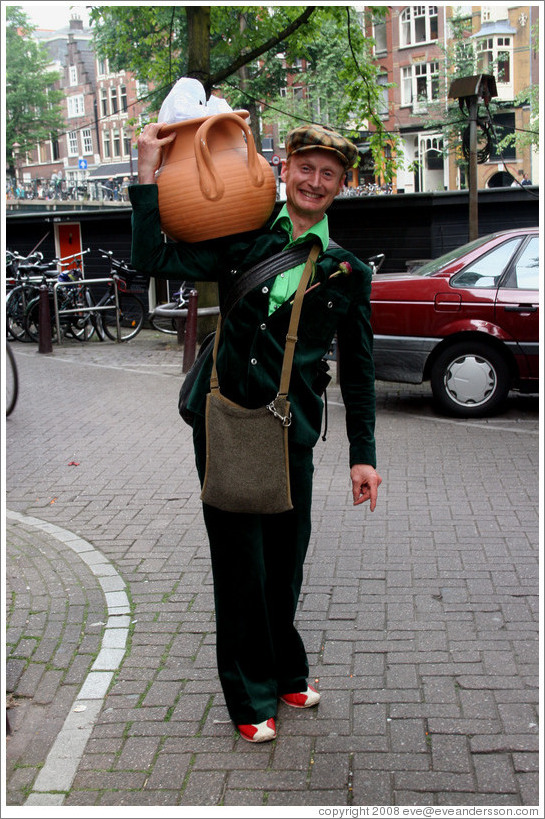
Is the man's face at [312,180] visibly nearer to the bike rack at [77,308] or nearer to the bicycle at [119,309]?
the bike rack at [77,308]

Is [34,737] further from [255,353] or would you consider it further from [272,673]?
[255,353]

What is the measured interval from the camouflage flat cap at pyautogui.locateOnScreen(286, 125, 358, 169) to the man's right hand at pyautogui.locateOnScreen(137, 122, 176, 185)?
1.31 ft

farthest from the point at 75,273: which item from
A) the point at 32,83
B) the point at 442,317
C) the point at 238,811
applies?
the point at 32,83

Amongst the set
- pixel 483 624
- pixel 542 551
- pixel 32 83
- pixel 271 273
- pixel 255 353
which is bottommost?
pixel 483 624

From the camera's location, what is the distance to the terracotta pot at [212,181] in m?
2.97

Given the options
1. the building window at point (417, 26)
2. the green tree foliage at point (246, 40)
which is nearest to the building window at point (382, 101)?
the green tree foliage at point (246, 40)

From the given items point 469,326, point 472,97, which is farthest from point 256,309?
point 472,97

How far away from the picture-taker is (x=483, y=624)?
425cm

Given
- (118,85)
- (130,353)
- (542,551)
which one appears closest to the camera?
(542,551)

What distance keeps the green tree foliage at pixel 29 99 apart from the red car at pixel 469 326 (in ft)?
180

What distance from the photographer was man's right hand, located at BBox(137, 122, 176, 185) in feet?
9.86

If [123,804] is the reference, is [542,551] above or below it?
above

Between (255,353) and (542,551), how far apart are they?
3.83ft

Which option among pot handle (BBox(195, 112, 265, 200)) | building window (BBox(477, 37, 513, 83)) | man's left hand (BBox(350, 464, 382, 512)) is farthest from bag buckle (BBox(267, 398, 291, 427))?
building window (BBox(477, 37, 513, 83))
